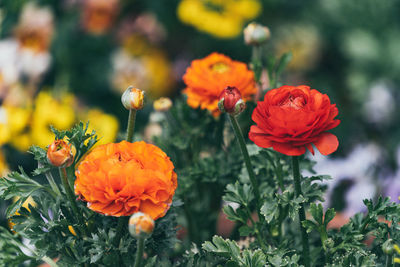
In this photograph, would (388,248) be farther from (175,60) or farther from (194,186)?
(175,60)

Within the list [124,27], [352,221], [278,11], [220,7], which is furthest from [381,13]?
[352,221]

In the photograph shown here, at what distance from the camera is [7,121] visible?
1.08m

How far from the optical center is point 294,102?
51 centimetres

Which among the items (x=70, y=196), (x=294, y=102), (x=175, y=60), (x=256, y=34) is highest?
(x=175, y=60)

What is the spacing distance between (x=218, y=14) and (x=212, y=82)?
3.31 feet

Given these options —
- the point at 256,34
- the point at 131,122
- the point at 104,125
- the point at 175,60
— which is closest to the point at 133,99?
the point at 131,122

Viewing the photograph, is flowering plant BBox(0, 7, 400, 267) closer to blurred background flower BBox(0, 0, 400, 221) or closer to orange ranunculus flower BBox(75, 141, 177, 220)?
orange ranunculus flower BBox(75, 141, 177, 220)

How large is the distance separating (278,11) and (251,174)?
159cm

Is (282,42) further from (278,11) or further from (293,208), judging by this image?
(293,208)

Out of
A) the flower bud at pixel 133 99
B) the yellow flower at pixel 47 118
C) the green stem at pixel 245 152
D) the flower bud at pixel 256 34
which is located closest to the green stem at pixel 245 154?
the green stem at pixel 245 152

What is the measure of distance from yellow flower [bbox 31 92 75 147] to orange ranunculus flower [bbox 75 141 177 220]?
63 centimetres

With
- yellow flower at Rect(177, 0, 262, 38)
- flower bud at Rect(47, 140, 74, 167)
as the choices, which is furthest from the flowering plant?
yellow flower at Rect(177, 0, 262, 38)

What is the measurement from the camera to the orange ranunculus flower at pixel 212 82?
0.63 meters

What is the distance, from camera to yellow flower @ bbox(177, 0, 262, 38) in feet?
5.04
